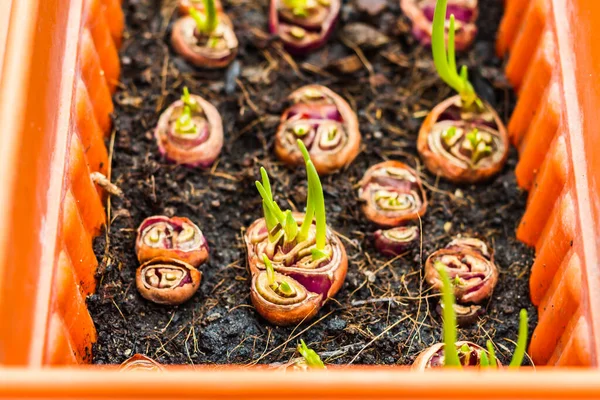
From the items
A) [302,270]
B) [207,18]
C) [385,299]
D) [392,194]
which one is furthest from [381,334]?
[207,18]

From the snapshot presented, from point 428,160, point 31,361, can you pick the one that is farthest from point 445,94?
point 31,361

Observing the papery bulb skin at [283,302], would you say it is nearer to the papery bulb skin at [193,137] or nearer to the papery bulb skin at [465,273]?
the papery bulb skin at [465,273]

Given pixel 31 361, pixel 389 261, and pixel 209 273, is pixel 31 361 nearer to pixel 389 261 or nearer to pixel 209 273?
pixel 209 273

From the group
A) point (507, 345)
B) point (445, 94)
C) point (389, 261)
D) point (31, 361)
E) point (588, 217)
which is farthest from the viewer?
point (445, 94)

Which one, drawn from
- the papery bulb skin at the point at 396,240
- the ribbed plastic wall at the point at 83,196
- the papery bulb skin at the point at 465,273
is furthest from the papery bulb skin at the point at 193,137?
the papery bulb skin at the point at 465,273

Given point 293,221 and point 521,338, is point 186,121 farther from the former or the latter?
point 521,338

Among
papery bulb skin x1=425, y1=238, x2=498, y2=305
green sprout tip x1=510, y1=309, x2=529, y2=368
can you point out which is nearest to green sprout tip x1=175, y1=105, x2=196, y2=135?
papery bulb skin x1=425, y1=238, x2=498, y2=305
